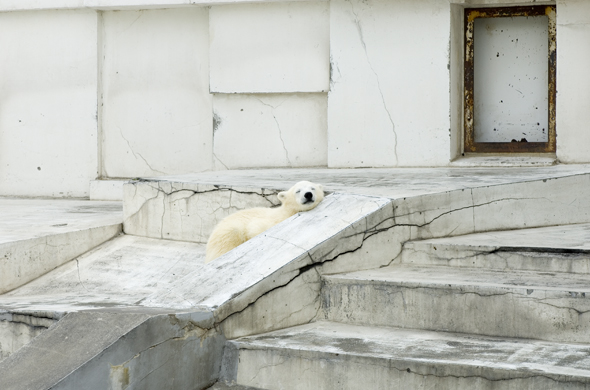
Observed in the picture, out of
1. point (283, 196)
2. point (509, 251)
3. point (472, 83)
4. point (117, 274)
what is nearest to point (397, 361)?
point (509, 251)

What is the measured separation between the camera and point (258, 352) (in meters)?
2.86

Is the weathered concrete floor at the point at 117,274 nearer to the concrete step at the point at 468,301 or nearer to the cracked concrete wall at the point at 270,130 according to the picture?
the concrete step at the point at 468,301

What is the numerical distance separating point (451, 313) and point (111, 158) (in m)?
4.83

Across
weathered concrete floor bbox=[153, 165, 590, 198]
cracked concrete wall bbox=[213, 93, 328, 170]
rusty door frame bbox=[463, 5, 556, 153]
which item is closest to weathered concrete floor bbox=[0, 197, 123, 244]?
weathered concrete floor bbox=[153, 165, 590, 198]

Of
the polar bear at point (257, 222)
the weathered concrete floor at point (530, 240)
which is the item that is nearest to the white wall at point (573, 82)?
the weathered concrete floor at point (530, 240)

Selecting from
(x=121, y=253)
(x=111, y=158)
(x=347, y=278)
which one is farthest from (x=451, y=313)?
(x=111, y=158)

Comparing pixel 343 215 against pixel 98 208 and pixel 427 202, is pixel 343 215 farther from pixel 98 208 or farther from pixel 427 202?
pixel 98 208

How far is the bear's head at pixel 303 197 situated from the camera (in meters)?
3.69

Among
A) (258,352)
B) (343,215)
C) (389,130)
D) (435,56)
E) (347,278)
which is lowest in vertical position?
(258,352)

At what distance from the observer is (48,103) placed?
7250mm

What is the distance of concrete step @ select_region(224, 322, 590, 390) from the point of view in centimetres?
247

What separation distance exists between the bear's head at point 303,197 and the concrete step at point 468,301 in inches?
20.3

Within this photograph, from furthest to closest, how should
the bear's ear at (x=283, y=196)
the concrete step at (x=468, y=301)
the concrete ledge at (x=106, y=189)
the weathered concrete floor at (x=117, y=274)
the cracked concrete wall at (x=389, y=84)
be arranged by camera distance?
the concrete ledge at (x=106, y=189) < the cracked concrete wall at (x=389, y=84) < the weathered concrete floor at (x=117, y=274) < the bear's ear at (x=283, y=196) < the concrete step at (x=468, y=301)

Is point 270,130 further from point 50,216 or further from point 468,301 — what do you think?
point 468,301
